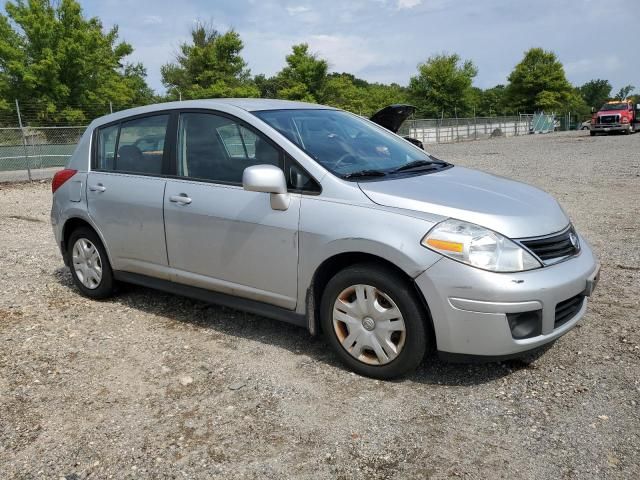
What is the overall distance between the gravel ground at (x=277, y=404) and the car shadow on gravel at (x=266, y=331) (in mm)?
17

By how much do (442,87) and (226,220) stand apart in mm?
56021

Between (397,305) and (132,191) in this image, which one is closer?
(397,305)

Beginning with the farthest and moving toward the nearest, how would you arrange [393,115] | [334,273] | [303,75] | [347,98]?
[347,98] → [303,75] → [393,115] → [334,273]

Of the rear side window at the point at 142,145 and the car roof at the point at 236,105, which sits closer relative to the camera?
the car roof at the point at 236,105

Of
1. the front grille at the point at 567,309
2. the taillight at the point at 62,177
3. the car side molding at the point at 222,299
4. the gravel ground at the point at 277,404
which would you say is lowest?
the gravel ground at the point at 277,404

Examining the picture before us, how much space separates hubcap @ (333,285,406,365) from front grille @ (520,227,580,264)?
2.71ft

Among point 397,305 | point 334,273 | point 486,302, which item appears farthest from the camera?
point 334,273

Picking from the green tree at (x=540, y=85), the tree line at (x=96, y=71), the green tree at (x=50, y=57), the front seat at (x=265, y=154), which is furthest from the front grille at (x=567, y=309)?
the green tree at (x=540, y=85)

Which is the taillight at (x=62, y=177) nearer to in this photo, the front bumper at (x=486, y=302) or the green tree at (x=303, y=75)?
the front bumper at (x=486, y=302)

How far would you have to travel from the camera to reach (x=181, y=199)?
13.6 feet

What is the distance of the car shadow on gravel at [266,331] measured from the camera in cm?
349

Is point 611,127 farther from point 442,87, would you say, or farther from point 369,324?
point 369,324

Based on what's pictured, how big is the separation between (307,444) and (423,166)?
2169mm

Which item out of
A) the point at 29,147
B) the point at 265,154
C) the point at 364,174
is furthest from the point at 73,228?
the point at 29,147
